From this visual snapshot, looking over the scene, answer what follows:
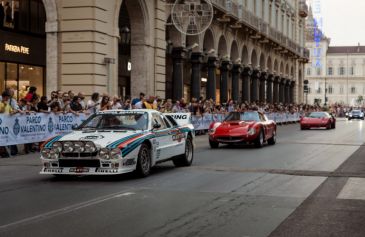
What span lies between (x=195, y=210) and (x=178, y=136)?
5752 mm

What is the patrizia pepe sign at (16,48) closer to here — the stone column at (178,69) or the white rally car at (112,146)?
the stone column at (178,69)

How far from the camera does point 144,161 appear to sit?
12273mm

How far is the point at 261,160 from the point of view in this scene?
16.2m

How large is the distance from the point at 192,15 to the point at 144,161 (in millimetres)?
22040

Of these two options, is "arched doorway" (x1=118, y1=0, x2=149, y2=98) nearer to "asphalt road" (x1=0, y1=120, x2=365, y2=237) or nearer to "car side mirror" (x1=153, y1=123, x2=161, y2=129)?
"asphalt road" (x1=0, y1=120, x2=365, y2=237)

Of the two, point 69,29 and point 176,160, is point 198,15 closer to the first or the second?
point 69,29

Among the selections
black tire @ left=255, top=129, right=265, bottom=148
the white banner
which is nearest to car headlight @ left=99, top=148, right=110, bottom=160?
the white banner

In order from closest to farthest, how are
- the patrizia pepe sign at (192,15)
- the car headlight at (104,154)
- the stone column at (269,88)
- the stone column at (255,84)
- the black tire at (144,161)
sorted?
1. the car headlight at (104,154)
2. the black tire at (144,161)
3. the patrizia pepe sign at (192,15)
4. the stone column at (255,84)
5. the stone column at (269,88)

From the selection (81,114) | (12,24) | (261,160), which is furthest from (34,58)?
(261,160)

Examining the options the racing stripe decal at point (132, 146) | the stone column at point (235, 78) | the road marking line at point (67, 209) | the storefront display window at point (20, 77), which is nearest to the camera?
the road marking line at point (67, 209)

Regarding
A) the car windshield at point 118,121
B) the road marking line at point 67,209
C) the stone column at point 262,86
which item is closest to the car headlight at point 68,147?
the car windshield at point 118,121

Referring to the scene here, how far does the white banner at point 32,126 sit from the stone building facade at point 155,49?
5.16 meters

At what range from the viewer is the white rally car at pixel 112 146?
1143 cm

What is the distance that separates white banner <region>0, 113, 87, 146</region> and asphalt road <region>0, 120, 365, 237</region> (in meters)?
2.38
